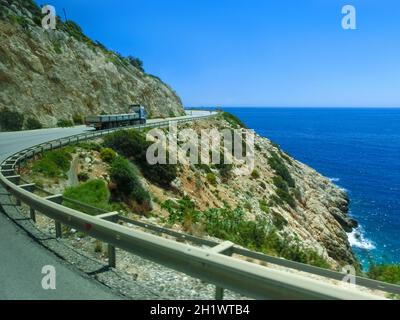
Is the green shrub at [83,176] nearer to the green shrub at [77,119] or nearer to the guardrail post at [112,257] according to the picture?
the guardrail post at [112,257]

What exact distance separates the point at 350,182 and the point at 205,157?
138 ft

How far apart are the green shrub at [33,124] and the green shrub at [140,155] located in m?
14.1

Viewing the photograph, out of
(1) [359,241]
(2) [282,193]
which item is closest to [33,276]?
(2) [282,193]

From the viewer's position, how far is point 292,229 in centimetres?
2930

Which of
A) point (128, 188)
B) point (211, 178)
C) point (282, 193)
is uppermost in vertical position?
point (128, 188)

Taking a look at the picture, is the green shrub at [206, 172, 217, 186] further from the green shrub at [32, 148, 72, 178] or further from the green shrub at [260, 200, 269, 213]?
the green shrub at [32, 148, 72, 178]

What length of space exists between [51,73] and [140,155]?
23624 mm

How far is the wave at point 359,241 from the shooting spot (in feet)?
125

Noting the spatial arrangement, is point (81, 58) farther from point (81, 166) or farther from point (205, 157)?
point (81, 166)

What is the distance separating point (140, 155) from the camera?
2478 cm
